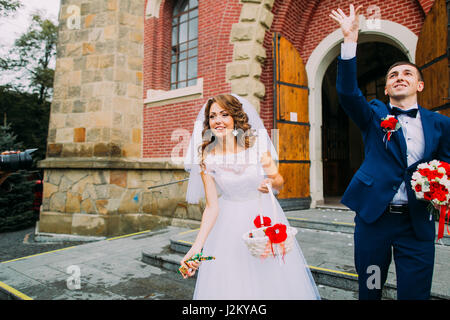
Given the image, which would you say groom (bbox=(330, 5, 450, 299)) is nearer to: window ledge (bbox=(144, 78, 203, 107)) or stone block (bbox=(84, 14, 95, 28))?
window ledge (bbox=(144, 78, 203, 107))

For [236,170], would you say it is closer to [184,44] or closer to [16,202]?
[184,44]

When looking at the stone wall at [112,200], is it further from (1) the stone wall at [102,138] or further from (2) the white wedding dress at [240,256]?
(2) the white wedding dress at [240,256]

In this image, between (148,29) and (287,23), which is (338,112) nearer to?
(287,23)

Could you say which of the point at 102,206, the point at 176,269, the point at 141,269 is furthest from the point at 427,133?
the point at 102,206

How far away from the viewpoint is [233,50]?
5793 mm

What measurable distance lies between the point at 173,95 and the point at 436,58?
4.90 metres

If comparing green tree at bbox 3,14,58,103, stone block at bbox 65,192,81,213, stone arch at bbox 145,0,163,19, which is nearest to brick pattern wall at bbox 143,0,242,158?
stone arch at bbox 145,0,163,19

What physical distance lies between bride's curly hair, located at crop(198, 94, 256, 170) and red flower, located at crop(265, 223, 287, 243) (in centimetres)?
65

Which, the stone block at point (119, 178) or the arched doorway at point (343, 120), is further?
the arched doorway at point (343, 120)

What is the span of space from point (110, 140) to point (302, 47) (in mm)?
4881

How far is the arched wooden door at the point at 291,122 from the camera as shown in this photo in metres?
5.78

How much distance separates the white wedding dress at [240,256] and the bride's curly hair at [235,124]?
0.23 ft

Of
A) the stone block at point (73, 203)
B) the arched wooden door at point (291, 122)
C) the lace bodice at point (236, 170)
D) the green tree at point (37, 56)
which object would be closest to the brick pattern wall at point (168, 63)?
the arched wooden door at point (291, 122)

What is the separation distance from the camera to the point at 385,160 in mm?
1715
